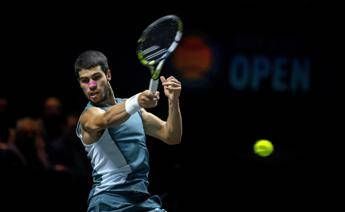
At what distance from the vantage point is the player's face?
5.19 meters

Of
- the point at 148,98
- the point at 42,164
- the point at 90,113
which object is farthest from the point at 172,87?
the point at 42,164

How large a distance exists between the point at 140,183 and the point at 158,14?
645cm

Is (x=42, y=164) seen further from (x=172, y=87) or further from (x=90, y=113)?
(x=172, y=87)

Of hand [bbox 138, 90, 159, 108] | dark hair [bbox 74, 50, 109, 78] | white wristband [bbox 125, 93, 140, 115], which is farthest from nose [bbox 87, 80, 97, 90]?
hand [bbox 138, 90, 159, 108]

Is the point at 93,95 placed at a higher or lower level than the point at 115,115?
higher

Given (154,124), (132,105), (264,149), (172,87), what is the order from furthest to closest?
(264,149), (154,124), (172,87), (132,105)

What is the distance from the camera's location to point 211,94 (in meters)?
11.5

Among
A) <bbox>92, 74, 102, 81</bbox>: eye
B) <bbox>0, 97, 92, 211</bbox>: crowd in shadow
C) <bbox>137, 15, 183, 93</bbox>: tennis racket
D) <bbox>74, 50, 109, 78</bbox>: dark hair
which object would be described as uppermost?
<bbox>137, 15, 183, 93</bbox>: tennis racket

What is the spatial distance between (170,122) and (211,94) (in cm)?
601

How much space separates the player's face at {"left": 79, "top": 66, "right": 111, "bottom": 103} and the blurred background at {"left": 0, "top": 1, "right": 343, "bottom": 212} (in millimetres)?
3593

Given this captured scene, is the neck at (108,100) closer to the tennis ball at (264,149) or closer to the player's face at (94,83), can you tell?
the player's face at (94,83)

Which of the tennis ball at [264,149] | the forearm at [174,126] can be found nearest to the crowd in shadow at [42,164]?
the tennis ball at [264,149]

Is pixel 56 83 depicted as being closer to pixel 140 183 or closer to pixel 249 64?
pixel 249 64

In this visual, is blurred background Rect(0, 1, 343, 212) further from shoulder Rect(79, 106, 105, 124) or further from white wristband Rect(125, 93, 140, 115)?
white wristband Rect(125, 93, 140, 115)
